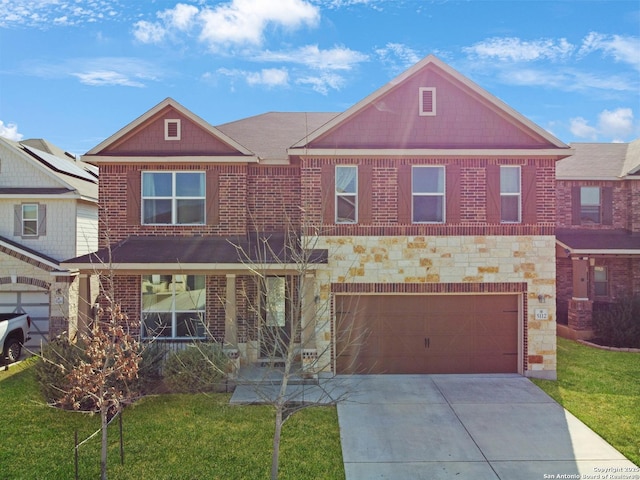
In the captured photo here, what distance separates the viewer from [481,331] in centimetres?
1134

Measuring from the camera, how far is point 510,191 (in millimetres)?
11344

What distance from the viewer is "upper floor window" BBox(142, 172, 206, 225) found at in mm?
12125

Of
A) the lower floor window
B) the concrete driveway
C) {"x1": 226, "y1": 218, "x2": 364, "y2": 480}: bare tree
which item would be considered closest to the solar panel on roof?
the lower floor window

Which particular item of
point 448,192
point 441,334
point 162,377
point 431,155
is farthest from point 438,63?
point 162,377

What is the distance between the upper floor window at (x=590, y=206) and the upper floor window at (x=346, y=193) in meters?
11.1

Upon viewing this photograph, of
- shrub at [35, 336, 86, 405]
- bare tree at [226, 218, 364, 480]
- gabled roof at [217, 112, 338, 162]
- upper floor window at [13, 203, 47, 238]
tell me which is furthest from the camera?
upper floor window at [13, 203, 47, 238]

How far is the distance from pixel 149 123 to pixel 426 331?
986 centimetres

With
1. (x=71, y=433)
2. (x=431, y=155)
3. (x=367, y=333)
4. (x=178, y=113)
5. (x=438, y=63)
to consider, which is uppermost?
(x=438, y=63)

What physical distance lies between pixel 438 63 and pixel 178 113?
751cm

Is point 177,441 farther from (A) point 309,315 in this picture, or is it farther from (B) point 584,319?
(B) point 584,319

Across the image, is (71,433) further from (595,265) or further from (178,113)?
(595,265)

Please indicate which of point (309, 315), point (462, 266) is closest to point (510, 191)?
point (462, 266)

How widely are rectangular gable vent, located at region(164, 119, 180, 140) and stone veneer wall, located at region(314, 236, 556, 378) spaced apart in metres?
5.33

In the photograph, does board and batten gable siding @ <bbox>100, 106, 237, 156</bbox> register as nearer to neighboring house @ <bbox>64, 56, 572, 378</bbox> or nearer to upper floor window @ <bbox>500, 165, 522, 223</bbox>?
neighboring house @ <bbox>64, 56, 572, 378</bbox>
